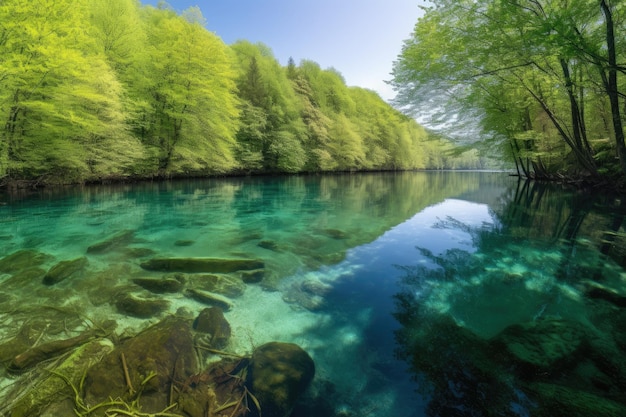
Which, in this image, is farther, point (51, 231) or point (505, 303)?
point (51, 231)

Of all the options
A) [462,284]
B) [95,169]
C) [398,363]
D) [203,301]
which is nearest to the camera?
[398,363]

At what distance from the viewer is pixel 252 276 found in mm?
5172

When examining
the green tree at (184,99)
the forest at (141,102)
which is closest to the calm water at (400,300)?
the forest at (141,102)

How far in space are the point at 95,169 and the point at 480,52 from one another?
2145cm

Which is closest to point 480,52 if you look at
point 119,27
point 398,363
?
point 398,363

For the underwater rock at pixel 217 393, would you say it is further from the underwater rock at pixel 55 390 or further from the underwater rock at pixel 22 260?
the underwater rock at pixel 22 260

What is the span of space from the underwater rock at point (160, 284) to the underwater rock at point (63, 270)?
1.27 m

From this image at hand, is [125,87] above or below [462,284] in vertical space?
above

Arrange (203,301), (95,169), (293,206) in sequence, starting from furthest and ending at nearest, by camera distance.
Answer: (95,169) < (293,206) < (203,301)

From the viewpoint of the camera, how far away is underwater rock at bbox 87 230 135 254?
638 cm

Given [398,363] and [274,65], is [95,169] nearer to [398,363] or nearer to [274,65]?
[398,363]

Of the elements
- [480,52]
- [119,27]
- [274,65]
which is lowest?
[480,52]

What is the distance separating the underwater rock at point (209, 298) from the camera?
4125 mm

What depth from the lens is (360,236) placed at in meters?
7.98
